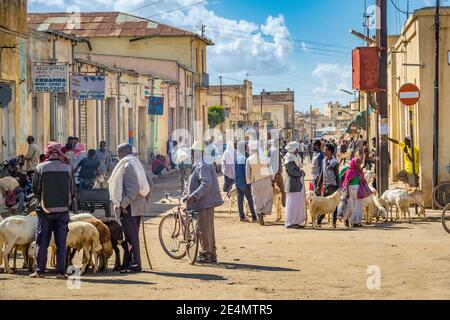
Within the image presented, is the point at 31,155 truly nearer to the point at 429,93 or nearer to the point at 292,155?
the point at 292,155

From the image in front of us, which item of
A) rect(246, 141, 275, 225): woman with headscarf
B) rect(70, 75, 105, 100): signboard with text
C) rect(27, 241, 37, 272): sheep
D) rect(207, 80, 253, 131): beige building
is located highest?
rect(207, 80, 253, 131): beige building

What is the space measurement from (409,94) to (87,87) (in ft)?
35.1

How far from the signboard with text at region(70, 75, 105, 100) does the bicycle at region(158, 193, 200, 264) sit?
46.5ft

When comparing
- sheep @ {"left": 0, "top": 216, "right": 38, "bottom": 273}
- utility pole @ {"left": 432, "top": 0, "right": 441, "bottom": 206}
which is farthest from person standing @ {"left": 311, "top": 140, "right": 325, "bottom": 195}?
sheep @ {"left": 0, "top": 216, "right": 38, "bottom": 273}

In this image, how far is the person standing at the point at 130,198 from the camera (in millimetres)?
12305

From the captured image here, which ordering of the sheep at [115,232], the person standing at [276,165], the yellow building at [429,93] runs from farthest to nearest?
the yellow building at [429,93]
the person standing at [276,165]
the sheep at [115,232]

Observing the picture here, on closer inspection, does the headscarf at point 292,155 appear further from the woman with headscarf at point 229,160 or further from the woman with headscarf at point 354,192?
the woman with headscarf at point 229,160

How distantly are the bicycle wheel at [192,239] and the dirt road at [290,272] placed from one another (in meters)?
0.21

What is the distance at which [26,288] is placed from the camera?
35.6 feet

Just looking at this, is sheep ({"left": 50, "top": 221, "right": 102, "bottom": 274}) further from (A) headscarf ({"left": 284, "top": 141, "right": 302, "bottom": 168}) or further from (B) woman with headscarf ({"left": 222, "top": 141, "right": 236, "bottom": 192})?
(B) woman with headscarf ({"left": 222, "top": 141, "right": 236, "bottom": 192})

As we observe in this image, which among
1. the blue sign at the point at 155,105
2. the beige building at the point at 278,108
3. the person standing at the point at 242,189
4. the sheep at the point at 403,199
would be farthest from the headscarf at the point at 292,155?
the beige building at the point at 278,108

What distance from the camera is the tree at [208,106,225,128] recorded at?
79.4m

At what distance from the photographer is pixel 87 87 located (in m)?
27.8
